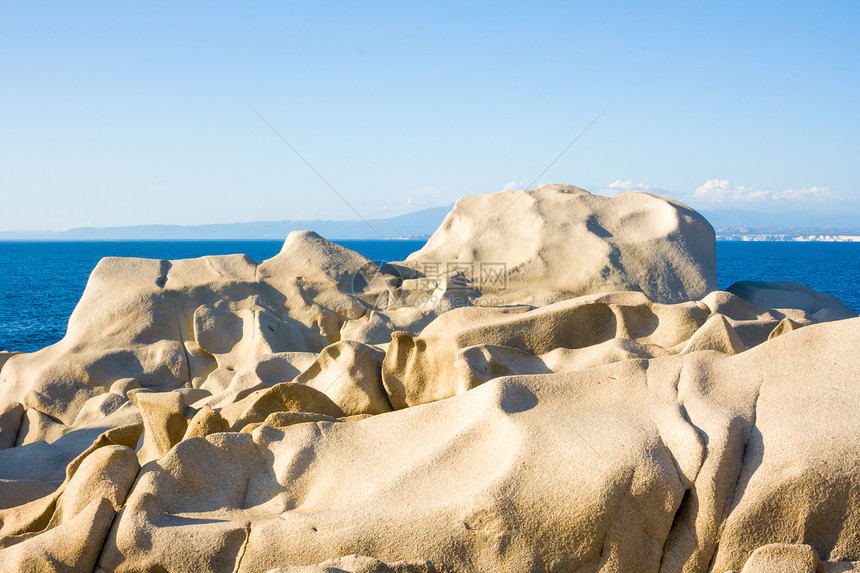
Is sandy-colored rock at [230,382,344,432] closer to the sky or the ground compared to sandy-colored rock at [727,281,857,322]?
closer to the sky

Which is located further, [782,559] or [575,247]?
[575,247]

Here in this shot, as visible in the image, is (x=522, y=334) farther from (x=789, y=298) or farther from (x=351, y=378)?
(x=789, y=298)

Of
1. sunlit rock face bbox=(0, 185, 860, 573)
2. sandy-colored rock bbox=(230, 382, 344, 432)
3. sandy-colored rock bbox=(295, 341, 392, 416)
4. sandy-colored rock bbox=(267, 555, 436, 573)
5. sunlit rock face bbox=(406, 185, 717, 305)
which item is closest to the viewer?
sandy-colored rock bbox=(267, 555, 436, 573)

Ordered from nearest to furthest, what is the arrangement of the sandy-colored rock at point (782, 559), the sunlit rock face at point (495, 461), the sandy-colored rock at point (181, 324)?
the sandy-colored rock at point (782, 559) → the sunlit rock face at point (495, 461) → the sandy-colored rock at point (181, 324)

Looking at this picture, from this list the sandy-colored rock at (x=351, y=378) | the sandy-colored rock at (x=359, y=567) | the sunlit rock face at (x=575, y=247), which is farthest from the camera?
the sunlit rock face at (x=575, y=247)

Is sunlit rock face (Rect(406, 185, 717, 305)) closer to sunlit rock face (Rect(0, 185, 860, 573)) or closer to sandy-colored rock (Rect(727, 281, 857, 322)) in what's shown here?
sandy-colored rock (Rect(727, 281, 857, 322))

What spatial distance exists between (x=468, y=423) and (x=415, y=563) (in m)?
1.11

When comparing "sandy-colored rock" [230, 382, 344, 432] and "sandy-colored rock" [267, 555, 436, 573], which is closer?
"sandy-colored rock" [267, 555, 436, 573]

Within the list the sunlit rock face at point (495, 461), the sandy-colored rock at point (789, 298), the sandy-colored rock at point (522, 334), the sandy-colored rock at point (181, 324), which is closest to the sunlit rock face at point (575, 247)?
the sandy-colored rock at point (789, 298)

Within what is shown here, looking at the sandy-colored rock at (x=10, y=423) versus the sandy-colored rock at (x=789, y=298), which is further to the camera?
the sandy-colored rock at (x=789, y=298)

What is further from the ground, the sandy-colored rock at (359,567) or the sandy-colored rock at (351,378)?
the sandy-colored rock at (351,378)

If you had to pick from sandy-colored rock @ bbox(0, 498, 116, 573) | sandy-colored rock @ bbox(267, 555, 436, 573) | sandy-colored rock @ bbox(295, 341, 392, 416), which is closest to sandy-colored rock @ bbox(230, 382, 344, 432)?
sandy-colored rock @ bbox(295, 341, 392, 416)

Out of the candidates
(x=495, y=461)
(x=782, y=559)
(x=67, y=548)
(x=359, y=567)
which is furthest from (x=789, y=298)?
(x=67, y=548)

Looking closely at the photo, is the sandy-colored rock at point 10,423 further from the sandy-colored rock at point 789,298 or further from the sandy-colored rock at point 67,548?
the sandy-colored rock at point 789,298
